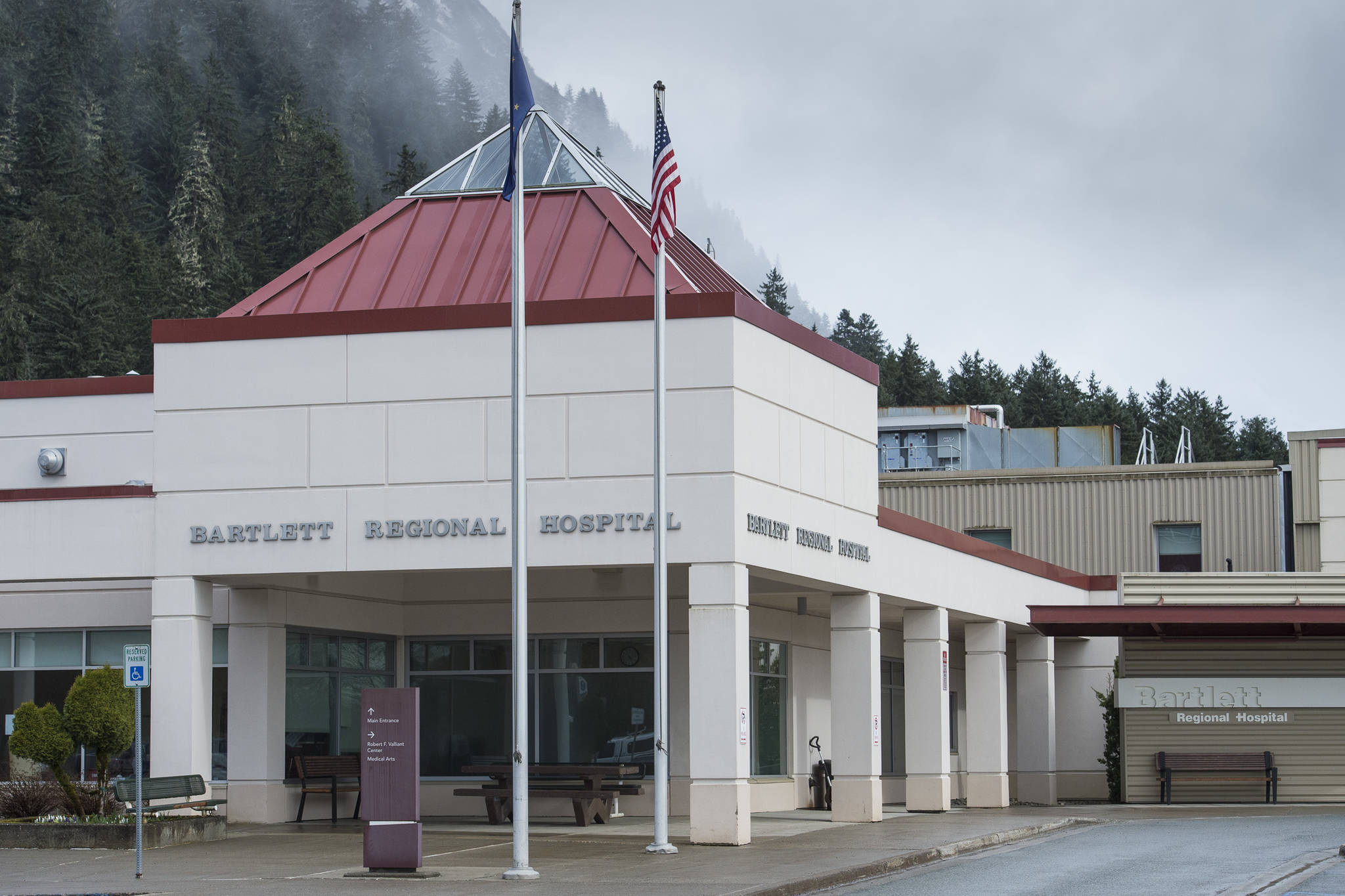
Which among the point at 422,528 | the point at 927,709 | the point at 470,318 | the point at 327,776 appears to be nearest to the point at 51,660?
the point at 327,776

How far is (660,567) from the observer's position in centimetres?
1977

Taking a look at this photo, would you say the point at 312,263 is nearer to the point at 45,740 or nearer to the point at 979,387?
the point at 45,740

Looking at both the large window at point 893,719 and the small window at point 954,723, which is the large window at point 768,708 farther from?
the small window at point 954,723

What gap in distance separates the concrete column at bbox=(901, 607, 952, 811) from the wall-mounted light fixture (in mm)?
13673

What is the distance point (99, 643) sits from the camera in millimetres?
27734

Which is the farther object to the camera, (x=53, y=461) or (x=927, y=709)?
(x=53, y=461)

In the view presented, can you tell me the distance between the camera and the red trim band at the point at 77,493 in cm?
2333

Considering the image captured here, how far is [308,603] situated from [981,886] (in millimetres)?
12866

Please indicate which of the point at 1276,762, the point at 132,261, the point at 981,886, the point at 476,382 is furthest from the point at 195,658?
the point at 132,261

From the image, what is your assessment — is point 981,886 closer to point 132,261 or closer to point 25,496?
point 25,496

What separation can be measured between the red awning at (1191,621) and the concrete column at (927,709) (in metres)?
3.83

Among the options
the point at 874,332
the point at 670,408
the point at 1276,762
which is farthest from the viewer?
the point at 874,332

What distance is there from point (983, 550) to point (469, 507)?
12225 millimetres

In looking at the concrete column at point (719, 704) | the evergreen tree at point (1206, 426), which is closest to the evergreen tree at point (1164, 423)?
the evergreen tree at point (1206, 426)
